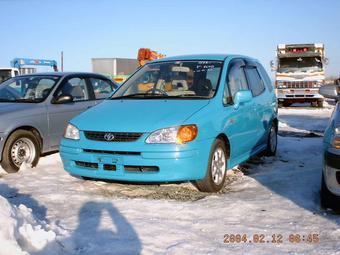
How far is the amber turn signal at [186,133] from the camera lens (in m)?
4.81

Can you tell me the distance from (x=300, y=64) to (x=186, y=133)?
1725 cm

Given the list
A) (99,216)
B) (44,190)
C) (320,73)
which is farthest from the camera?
(320,73)

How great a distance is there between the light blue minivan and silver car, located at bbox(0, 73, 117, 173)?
141 centimetres

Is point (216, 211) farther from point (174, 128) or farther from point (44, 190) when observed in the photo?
point (44, 190)

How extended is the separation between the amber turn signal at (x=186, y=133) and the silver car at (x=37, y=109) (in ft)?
9.38

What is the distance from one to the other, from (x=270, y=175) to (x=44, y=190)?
9.98ft

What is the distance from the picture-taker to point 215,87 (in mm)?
5656

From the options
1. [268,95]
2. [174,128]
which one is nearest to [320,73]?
[268,95]

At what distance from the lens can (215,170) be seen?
17.5 feet

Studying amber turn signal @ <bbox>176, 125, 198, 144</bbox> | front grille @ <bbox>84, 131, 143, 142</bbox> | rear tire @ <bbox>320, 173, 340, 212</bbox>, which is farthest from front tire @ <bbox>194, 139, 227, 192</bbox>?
rear tire @ <bbox>320, 173, 340, 212</bbox>

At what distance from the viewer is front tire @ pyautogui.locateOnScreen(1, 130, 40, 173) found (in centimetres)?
640

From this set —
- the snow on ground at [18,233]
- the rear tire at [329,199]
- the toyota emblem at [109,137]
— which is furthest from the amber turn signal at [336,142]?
the snow on ground at [18,233]

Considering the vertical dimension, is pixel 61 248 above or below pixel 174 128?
below

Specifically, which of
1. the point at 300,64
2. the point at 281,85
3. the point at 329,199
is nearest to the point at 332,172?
the point at 329,199
